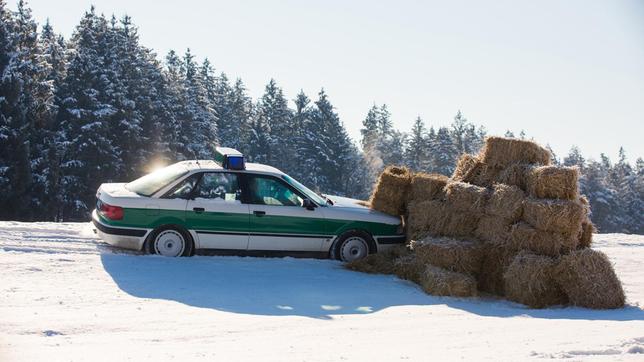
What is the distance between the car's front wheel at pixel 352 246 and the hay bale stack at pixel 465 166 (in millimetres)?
1883

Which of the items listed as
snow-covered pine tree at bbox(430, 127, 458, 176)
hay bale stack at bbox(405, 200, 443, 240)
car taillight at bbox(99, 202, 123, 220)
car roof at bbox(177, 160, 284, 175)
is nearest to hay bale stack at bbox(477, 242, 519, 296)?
hay bale stack at bbox(405, 200, 443, 240)

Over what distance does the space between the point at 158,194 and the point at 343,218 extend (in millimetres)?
3121

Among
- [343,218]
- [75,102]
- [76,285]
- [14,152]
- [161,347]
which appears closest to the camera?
[161,347]

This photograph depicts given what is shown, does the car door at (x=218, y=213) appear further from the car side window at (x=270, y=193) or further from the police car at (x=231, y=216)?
the car side window at (x=270, y=193)

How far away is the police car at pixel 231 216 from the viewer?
35.5 feet

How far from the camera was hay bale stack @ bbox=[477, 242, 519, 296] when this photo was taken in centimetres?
1044

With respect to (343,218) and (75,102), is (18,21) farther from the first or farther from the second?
(343,218)

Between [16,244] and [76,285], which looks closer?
[76,285]

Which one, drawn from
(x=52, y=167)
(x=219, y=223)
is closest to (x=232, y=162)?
(x=219, y=223)

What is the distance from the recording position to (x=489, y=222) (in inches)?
419

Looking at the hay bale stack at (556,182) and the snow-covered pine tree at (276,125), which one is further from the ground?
the snow-covered pine tree at (276,125)

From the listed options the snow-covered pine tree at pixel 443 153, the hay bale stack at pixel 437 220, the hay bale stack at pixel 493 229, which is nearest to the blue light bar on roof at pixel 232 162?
the hay bale stack at pixel 437 220

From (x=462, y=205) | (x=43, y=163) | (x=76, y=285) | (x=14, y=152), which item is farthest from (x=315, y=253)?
(x=43, y=163)

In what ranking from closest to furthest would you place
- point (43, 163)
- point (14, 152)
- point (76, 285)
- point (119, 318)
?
point (119, 318) → point (76, 285) → point (14, 152) → point (43, 163)
